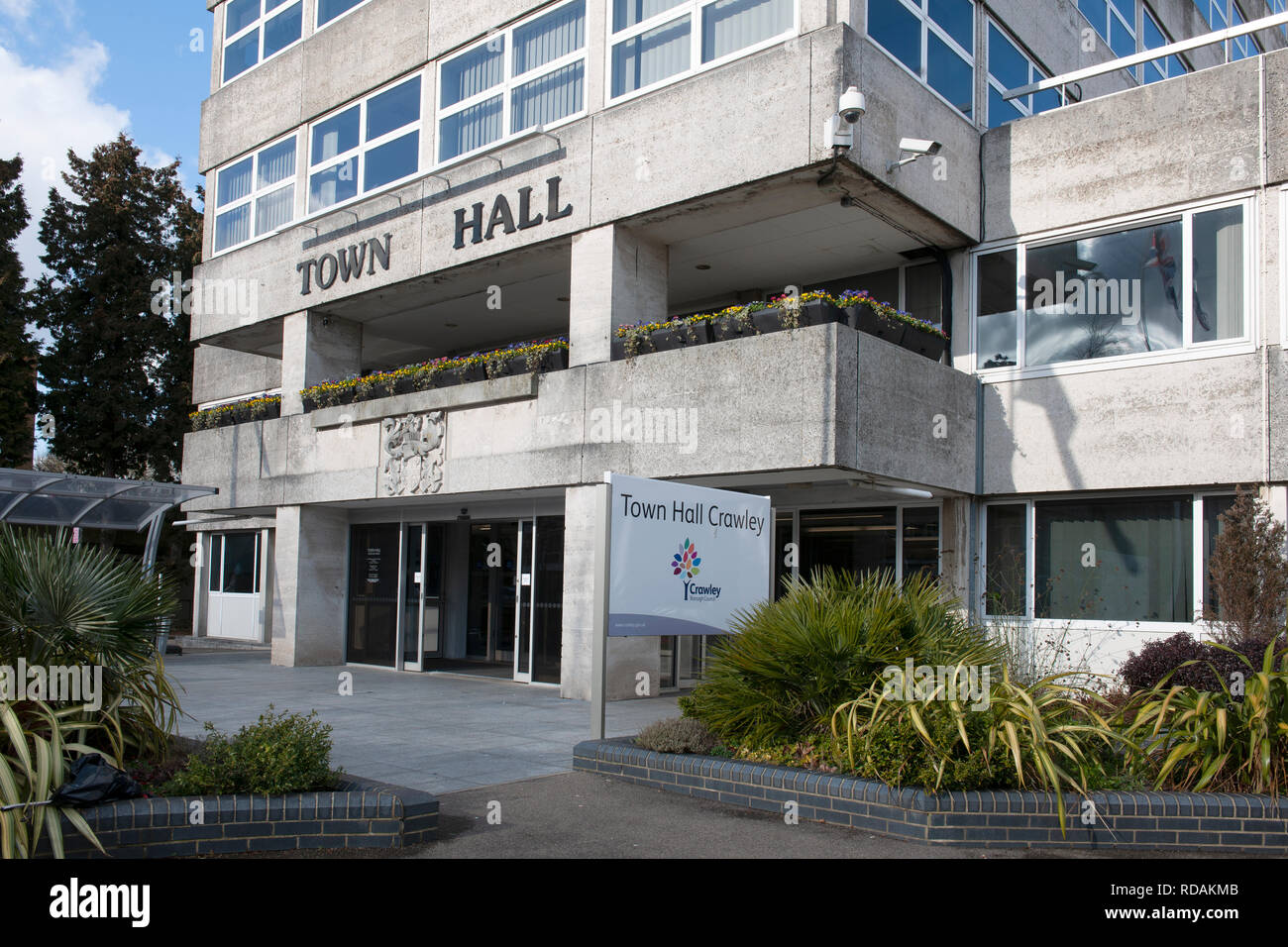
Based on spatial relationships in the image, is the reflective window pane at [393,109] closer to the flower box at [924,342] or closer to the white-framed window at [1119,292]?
the flower box at [924,342]

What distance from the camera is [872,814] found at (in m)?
6.68

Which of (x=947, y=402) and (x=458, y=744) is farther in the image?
(x=947, y=402)

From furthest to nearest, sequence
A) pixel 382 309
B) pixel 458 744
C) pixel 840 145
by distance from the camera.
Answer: pixel 382 309, pixel 840 145, pixel 458 744

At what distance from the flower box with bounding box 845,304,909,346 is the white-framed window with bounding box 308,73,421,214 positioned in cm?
884

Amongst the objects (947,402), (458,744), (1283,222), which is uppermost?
(1283,222)

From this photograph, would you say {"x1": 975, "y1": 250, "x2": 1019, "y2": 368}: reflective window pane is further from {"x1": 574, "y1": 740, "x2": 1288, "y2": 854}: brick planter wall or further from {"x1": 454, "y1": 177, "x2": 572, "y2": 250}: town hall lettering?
{"x1": 574, "y1": 740, "x2": 1288, "y2": 854}: brick planter wall

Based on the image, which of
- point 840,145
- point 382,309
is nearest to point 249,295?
point 382,309

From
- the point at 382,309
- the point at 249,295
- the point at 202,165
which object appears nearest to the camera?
the point at 382,309

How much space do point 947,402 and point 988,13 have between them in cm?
611

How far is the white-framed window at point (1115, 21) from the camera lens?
1837 cm

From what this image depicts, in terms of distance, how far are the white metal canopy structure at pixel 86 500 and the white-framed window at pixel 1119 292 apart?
12.5m

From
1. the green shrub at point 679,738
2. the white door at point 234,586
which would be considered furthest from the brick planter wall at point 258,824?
the white door at point 234,586
